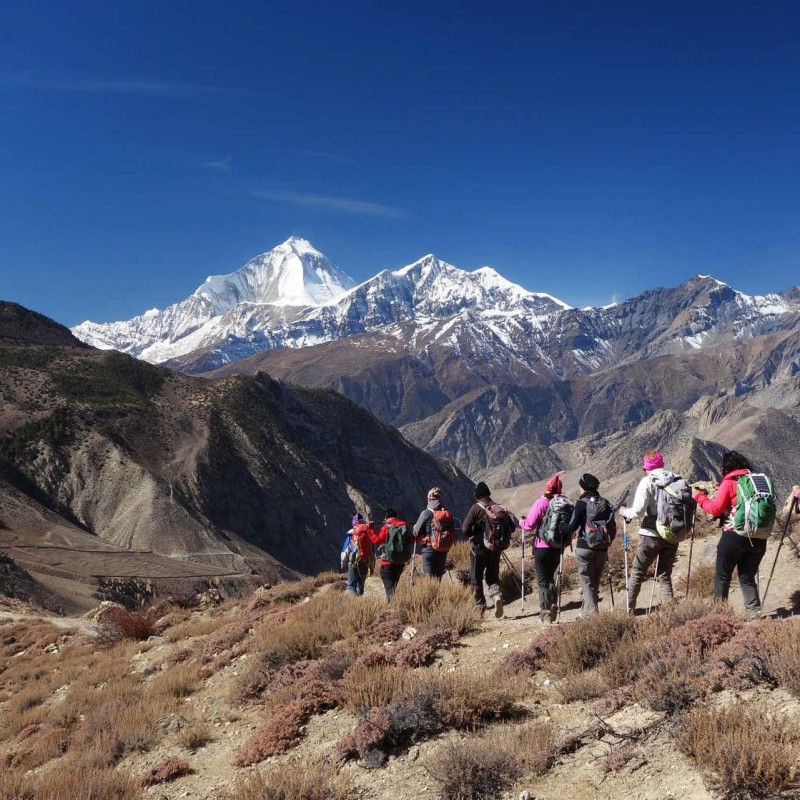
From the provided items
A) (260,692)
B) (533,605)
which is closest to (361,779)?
(260,692)

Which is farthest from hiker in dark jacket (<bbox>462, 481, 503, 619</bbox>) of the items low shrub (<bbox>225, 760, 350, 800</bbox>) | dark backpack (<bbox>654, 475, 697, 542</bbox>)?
low shrub (<bbox>225, 760, 350, 800</bbox>)

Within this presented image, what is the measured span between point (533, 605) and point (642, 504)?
395 centimetres

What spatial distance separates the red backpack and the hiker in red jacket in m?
6.89

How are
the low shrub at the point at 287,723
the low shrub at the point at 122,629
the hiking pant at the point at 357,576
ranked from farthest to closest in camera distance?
the low shrub at the point at 122,629 → the hiking pant at the point at 357,576 → the low shrub at the point at 287,723

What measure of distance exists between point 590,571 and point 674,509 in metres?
1.49

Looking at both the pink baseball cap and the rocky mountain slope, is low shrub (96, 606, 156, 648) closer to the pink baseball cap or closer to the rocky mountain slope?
the pink baseball cap

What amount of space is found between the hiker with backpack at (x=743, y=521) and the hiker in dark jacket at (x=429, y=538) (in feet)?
15.5

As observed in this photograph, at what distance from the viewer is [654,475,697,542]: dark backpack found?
8.02 meters

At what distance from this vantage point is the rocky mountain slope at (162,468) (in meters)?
58.8

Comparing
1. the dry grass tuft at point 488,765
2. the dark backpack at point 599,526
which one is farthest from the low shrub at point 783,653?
the dark backpack at point 599,526

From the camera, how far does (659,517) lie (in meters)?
8.16

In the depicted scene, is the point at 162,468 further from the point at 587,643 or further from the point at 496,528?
the point at 587,643

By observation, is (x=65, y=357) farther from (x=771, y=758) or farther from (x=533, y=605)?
(x=771, y=758)

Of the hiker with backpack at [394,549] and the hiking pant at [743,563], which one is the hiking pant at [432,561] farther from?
the hiking pant at [743,563]
